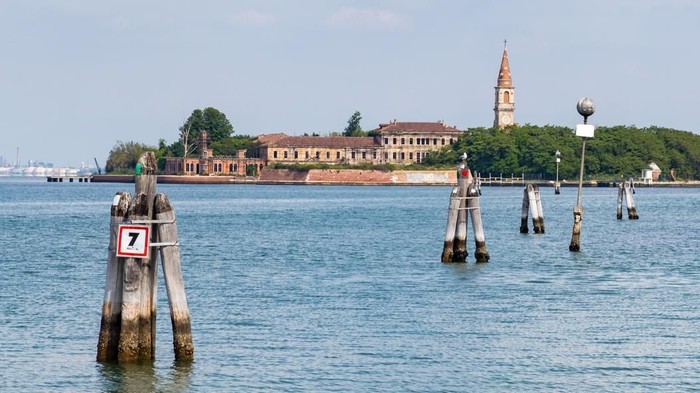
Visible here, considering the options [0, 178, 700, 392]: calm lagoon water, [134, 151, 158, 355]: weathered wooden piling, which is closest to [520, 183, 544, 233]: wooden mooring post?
[0, 178, 700, 392]: calm lagoon water

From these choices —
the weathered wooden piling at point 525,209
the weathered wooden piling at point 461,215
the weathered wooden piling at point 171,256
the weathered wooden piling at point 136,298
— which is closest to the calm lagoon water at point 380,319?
the weathered wooden piling at point 136,298

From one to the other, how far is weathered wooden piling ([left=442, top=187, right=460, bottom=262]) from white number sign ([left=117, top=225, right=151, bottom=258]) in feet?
53.6

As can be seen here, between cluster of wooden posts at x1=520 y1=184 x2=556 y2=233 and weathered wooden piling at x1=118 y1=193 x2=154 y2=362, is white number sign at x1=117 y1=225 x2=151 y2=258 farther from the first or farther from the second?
cluster of wooden posts at x1=520 y1=184 x2=556 y2=233

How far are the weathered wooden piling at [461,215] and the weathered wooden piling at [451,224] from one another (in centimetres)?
10

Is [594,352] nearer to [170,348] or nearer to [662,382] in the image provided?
[662,382]

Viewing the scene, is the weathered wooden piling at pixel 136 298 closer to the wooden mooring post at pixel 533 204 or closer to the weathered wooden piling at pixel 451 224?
the weathered wooden piling at pixel 451 224

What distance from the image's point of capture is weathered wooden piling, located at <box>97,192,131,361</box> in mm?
19281

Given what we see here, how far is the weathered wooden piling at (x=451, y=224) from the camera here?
3478cm

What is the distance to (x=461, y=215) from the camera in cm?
3522

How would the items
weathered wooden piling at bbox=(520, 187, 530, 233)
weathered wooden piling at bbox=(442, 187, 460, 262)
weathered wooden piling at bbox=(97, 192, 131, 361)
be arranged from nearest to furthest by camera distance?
weathered wooden piling at bbox=(97, 192, 131, 361) < weathered wooden piling at bbox=(442, 187, 460, 262) < weathered wooden piling at bbox=(520, 187, 530, 233)

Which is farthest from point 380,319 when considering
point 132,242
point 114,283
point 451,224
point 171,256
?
point 451,224

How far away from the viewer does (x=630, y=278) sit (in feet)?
115

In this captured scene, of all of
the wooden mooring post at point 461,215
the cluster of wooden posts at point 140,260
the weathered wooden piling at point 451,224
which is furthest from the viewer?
the wooden mooring post at point 461,215

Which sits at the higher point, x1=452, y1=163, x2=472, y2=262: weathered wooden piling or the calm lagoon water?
x1=452, y1=163, x2=472, y2=262: weathered wooden piling
